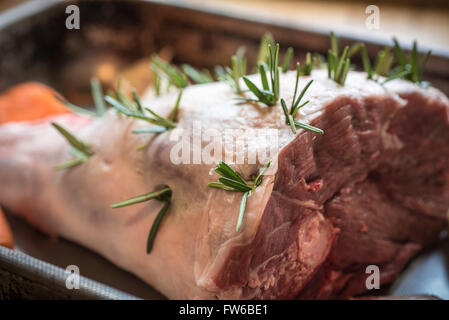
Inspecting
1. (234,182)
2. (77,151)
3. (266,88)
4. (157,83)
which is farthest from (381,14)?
(234,182)

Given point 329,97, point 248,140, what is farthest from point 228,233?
point 329,97

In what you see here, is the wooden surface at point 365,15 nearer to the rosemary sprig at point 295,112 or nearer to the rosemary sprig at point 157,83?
the rosemary sprig at point 157,83

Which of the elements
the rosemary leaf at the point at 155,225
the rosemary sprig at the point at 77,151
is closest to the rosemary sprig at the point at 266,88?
the rosemary leaf at the point at 155,225

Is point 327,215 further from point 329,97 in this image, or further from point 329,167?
point 329,97

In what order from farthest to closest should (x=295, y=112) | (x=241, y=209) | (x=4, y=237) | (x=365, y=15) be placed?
(x=365, y=15) < (x=4, y=237) < (x=295, y=112) < (x=241, y=209)

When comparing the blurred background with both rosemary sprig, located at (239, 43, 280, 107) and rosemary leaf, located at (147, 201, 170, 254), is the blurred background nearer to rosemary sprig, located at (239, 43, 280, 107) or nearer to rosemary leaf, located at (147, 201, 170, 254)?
rosemary sprig, located at (239, 43, 280, 107)

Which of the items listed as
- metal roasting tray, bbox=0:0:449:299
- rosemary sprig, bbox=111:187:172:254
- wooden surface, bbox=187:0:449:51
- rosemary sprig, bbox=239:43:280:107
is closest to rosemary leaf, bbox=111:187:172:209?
rosemary sprig, bbox=111:187:172:254

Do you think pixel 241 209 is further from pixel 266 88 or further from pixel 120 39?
pixel 120 39
